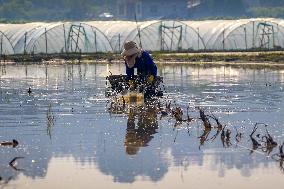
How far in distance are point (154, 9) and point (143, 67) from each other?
96.6 m

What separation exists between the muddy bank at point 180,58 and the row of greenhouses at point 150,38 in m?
1.92

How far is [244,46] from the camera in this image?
5266 centimetres

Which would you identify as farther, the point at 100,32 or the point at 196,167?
the point at 100,32

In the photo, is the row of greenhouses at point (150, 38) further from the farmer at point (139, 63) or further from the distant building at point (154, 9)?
the distant building at point (154, 9)

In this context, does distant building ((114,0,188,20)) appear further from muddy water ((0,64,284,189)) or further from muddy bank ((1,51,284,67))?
muddy water ((0,64,284,189))

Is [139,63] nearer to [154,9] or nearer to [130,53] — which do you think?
[130,53]

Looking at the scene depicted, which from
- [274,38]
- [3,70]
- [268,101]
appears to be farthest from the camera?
[274,38]

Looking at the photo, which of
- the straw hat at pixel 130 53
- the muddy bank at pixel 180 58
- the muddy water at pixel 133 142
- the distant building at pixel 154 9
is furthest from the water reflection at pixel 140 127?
the distant building at pixel 154 9

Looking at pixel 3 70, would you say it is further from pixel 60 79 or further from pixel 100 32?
pixel 100 32

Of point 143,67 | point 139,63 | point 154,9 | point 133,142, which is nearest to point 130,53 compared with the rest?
point 139,63

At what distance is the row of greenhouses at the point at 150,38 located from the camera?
51781 mm

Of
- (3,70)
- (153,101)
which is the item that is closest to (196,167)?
(153,101)

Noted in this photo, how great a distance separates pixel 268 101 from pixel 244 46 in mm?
30386

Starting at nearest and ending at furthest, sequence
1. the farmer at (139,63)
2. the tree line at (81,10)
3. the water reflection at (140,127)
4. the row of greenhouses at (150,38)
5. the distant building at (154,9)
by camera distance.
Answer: the water reflection at (140,127) < the farmer at (139,63) < the row of greenhouses at (150,38) < the tree line at (81,10) < the distant building at (154,9)
